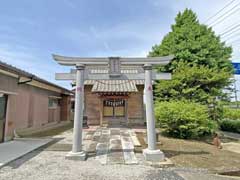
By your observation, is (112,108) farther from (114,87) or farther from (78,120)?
(78,120)

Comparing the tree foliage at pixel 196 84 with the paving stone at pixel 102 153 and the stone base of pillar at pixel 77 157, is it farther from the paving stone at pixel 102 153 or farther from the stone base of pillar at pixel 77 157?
the stone base of pillar at pixel 77 157

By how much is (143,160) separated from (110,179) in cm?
188

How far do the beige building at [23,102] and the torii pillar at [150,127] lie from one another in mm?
5857

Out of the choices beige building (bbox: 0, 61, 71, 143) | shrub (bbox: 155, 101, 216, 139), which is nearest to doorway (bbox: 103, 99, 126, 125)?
beige building (bbox: 0, 61, 71, 143)

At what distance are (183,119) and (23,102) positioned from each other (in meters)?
8.97

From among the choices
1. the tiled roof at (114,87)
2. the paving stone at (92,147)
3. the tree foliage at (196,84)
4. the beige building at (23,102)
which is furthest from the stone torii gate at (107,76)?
the tiled roof at (114,87)

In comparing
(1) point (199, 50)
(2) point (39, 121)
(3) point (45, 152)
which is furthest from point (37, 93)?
(1) point (199, 50)

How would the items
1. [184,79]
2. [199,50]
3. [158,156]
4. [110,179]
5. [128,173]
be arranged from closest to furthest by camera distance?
[110,179], [128,173], [158,156], [184,79], [199,50]

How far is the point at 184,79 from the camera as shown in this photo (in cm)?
1236

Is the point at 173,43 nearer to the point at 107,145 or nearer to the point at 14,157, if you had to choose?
the point at 107,145

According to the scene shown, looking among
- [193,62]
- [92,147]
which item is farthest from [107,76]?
[193,62]

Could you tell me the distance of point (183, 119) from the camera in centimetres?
973

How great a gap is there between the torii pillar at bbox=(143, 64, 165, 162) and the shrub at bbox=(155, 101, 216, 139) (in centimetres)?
385

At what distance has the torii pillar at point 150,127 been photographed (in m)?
5.96
